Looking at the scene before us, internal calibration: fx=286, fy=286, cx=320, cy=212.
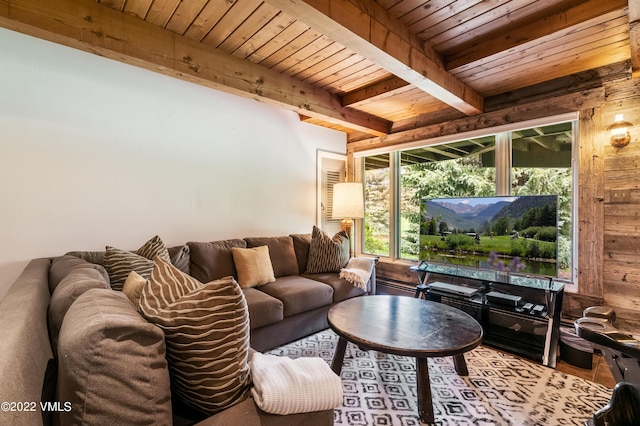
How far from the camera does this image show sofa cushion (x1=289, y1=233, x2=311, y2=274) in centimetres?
342

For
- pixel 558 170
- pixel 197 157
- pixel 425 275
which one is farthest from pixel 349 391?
pixel 558 170

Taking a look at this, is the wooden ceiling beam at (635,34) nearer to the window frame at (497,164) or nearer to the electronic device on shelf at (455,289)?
the window frame at (497,164)

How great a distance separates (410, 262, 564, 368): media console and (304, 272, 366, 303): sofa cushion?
2.28ft

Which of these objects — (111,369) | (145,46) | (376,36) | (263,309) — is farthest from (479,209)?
(145,46)

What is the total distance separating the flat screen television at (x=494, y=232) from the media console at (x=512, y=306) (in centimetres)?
15

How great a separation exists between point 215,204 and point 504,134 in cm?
326

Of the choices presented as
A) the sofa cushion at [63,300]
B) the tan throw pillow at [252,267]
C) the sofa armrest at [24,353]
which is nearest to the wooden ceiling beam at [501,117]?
the tan throw pillow at [252,267]

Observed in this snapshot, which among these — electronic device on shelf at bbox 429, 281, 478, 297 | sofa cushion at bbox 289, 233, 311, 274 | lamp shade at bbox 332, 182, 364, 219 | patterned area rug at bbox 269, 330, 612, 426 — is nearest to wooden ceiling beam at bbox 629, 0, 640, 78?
electronic device on shelf at bbox 429, 281, 478, 297

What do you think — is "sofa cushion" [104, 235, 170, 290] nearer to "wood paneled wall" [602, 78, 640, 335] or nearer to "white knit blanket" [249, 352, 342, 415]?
"white knit blanket" [249, 352, 342, 415]

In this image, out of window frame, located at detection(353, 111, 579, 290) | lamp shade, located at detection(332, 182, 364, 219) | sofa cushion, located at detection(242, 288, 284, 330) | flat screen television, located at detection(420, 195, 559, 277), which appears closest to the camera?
sofa cushion, located at detection(242, 288, 284, 330)

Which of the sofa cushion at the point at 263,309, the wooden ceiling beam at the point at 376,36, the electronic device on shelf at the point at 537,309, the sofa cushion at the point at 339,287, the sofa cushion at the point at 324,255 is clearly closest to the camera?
the wooden ceiling beam at the point at 376,36

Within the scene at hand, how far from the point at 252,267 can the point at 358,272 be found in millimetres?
1151

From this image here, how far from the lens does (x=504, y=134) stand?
3.12 m

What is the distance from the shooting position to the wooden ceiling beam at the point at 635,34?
5.21ft
